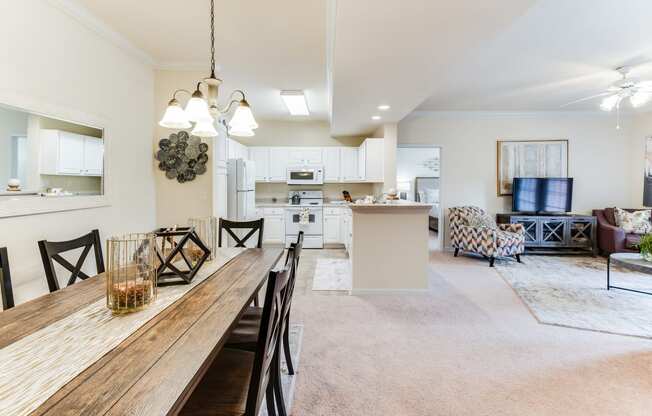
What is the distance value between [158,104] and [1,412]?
3.37m

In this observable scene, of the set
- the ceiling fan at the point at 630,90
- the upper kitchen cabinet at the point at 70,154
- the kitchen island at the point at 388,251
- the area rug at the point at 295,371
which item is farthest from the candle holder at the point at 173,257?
the ceiling fan at the point at 630,90

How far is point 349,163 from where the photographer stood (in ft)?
20.0

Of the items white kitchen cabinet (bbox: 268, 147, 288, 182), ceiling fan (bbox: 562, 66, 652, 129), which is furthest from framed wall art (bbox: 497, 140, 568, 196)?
white kitchen cabinet (bbox: 268, 147, 288, 182)

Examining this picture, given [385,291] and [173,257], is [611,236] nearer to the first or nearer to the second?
[385,291]

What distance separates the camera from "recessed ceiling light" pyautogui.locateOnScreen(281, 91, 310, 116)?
4398 millimetres

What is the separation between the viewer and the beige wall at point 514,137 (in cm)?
549

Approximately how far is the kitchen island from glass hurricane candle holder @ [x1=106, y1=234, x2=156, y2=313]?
239cm

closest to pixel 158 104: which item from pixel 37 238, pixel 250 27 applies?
pixel 250 27

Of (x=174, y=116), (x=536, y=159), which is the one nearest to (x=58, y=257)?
(x=174, y=116)

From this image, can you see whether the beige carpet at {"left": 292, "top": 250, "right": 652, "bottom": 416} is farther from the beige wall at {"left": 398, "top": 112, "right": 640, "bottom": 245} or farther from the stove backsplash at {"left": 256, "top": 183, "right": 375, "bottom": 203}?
the stove backsplash at {"left": 256, "top": 183, "right": 375, "bottom": 203}

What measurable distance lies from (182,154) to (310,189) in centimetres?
330

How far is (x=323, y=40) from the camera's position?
9.34 feet

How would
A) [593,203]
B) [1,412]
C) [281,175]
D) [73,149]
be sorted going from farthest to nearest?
[281,175]
[593,203]
[73,149]
[1,412]

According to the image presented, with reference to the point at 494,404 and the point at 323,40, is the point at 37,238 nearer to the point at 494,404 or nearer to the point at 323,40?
the point at 323,40
